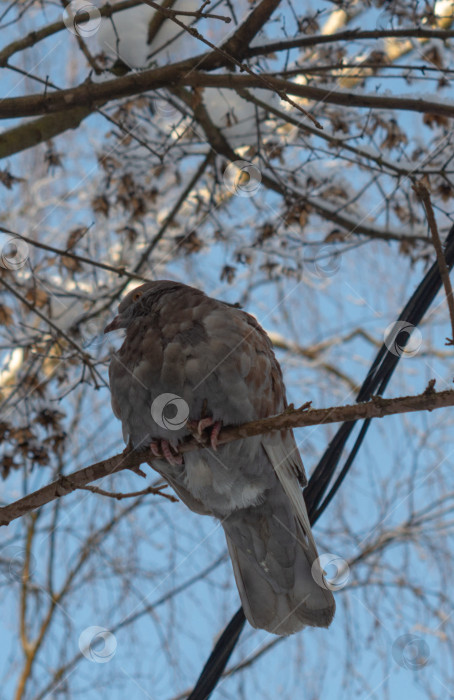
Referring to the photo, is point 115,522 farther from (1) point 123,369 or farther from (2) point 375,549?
(1) point 123,369

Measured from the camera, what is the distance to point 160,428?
103 inches

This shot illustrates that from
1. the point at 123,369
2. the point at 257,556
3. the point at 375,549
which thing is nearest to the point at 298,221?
the point at 123,369

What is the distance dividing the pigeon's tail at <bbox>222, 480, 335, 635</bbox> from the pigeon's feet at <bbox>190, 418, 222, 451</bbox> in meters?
0.45

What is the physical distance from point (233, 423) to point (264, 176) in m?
1.87

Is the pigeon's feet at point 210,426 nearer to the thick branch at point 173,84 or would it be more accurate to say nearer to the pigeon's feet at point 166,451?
the pigeon's feet at point 166,451

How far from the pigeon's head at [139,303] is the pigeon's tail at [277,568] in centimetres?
90

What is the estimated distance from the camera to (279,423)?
199cm

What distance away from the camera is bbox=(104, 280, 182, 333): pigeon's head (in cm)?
302

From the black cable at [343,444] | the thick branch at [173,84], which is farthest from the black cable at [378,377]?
the thick branch at [173,84]

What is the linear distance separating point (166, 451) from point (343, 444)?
2.10 feet

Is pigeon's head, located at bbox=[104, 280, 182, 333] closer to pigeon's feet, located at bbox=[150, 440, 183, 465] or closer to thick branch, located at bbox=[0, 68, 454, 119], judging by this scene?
pigeon's feet, located at bbox=[150, 440, 183, 465]

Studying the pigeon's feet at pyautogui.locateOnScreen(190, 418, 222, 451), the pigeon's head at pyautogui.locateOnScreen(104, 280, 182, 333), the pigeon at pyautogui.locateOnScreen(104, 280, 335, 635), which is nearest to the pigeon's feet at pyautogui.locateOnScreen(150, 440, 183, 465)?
the pigeon at pyautogui.locateOnScreen(104, 280, 335, 635)

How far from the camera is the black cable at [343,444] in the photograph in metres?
2.46

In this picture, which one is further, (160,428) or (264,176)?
(264,176)
